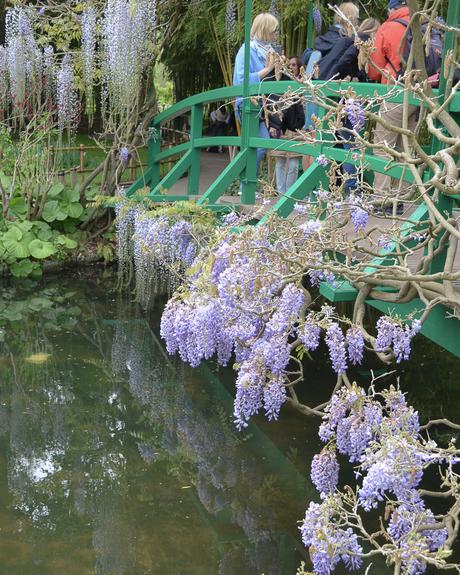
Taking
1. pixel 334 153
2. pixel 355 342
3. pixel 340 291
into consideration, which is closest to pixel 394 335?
pixel 355 342

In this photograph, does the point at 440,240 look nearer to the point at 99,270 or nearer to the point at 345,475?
the point at 345,475

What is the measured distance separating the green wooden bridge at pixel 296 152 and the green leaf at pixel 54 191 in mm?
651

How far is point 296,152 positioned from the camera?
5.62 metres

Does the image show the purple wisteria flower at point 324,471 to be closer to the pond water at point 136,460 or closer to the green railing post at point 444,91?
the pond water at point 136,460

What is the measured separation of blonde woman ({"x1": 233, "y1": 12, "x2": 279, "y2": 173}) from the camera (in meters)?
6.17

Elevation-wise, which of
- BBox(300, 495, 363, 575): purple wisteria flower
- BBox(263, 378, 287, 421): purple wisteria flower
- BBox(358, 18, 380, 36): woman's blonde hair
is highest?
BBox(358, 18, 380, 36): woman's blonde hair

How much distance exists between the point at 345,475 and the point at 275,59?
6.53 ft

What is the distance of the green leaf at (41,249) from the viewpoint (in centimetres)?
798

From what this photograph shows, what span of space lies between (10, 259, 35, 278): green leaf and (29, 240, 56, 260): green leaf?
0.11 metres

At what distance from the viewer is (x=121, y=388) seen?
5.63 meters

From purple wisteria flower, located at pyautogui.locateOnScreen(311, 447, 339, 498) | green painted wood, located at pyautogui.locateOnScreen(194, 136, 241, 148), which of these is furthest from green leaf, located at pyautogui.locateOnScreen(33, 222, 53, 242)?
purple wisteria flower, located at pyautogui.locateOnScreen(311, 447, 339, 498)

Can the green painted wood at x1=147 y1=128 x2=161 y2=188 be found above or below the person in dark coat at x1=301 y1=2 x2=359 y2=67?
below

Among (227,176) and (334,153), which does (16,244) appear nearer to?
(227,176)

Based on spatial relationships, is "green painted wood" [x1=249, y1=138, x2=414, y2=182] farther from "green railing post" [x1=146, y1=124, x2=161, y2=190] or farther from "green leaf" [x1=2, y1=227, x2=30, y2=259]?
"green leaf" [x1=2, y1=227, x2=30, y2=259]
